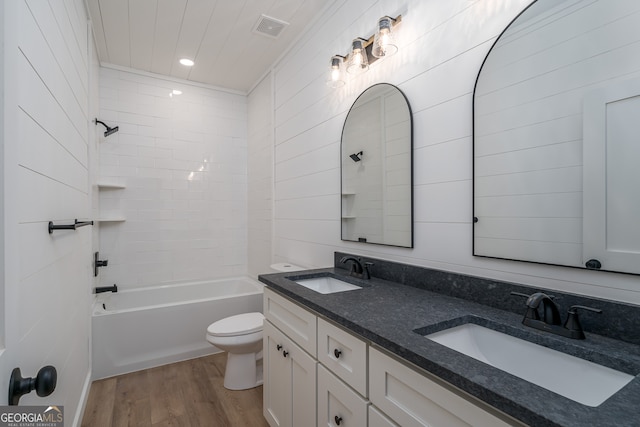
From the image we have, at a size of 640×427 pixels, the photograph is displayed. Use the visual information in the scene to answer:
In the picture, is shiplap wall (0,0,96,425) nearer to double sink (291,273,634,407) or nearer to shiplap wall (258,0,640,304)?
double sink (291,273,634,407)

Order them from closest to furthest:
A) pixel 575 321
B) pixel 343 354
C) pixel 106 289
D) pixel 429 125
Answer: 1. pixel 575 321
2. pixel 343 354
3. pixel 429 125
4. pixel 106 289

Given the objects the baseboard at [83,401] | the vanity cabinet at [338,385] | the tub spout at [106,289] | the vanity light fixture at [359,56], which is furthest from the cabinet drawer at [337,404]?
the tub spout at [106,289]

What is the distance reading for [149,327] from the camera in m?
2.63

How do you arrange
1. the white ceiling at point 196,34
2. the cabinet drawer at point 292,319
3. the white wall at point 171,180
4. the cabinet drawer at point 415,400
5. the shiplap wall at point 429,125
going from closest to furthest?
the cabinet drawer at point 415,400 < the shiplap wall at point 429,125 < the cabinet drawer at point 292,319 < the white ceiling at point 196,34 < the white wall at point 171,180

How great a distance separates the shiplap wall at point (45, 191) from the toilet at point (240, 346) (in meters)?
0.83

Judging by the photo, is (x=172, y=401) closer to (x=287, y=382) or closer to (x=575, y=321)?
(x=287, y=382)

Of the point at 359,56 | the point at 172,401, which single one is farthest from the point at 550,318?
the point at 172,401

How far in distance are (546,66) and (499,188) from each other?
1.41ft

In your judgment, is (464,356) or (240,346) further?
(240,346)

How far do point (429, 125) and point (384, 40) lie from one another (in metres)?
0.53

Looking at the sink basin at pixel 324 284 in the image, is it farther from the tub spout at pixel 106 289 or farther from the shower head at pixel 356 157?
the tub spout at pixel 106 289

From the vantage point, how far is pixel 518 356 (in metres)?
0.93

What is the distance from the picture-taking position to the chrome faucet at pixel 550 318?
34.2 inches

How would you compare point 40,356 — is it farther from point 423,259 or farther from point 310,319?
point 423,259
